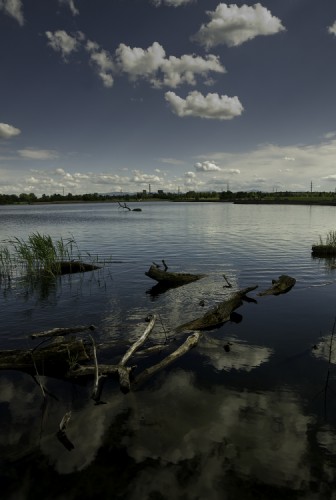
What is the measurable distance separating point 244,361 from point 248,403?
2859mm

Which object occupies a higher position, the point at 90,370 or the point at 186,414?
the point at 90,370

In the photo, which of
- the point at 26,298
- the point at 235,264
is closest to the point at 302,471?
the point at 26,298

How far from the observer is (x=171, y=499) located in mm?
7016

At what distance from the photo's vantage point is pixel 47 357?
1165 centimetres

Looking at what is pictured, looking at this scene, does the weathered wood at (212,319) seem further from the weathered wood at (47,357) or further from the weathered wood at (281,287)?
the weathered wood at (281,287)

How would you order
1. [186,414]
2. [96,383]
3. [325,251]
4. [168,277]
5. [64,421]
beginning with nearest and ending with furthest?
1. [64,421]
2. [186,414]
3. [96,383]
4. [168,277]
5. [325,251]

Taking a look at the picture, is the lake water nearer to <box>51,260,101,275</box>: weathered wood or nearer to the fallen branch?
the fallen branch

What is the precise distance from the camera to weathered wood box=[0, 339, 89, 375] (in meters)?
11.7

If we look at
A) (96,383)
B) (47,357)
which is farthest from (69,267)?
(96,383)

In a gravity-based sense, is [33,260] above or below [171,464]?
above

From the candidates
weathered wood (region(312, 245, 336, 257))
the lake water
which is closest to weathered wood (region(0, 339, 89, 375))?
the lake water

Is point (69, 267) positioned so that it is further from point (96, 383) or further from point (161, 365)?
point (96, 383)

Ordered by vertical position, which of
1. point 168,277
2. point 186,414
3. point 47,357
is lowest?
point 186,414

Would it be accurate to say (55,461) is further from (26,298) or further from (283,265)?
(283,265)
